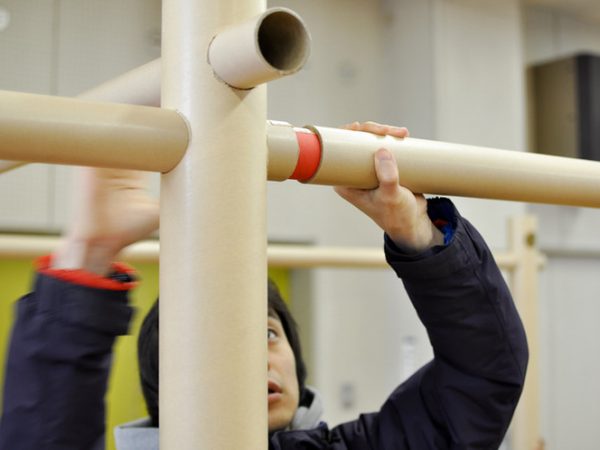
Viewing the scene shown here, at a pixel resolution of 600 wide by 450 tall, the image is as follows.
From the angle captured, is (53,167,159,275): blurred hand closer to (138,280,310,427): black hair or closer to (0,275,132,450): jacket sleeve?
(0,275,132,450): jacket sleeve

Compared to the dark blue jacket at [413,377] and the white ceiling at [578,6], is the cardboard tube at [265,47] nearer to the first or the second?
the dark blue jacket at [413,377]

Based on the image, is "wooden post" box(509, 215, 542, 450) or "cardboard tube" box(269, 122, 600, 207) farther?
"wooden post" box(509, 215, 542, 450)

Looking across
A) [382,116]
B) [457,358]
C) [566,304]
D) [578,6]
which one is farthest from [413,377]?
[578,6]

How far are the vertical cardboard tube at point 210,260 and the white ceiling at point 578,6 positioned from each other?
8.95 ft

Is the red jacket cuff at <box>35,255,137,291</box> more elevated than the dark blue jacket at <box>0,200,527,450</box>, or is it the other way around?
the red jacket cuff at <box>35,255,137,291</box>

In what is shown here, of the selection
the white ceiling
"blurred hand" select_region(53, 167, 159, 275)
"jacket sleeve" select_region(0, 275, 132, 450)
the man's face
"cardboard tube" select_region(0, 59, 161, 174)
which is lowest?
the man's face

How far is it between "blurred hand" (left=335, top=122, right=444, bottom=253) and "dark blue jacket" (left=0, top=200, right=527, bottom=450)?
1cm

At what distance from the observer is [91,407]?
0.41 meters

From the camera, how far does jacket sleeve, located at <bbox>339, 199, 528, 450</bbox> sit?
501 millimetres

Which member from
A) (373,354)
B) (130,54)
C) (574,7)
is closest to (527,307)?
(373,354)

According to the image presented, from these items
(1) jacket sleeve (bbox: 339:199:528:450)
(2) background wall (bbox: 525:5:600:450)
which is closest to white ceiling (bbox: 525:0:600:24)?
(2) background wall (bbox: 525:5:600:450)

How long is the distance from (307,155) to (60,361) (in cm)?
16

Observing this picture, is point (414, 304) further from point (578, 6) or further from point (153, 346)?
point (578, 6)

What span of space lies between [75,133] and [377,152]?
0.15m
